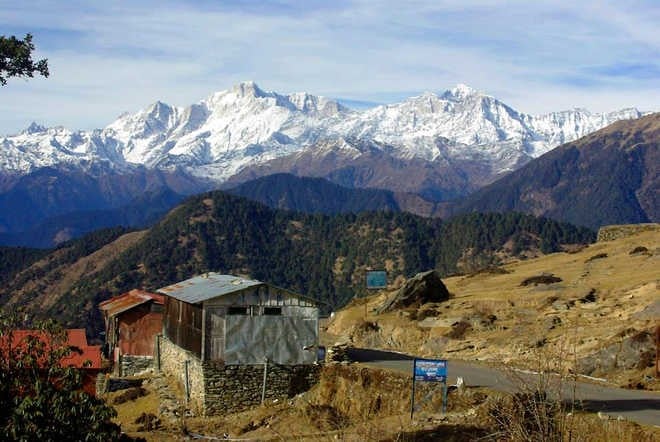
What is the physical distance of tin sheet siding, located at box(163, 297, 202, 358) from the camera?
1603 inches

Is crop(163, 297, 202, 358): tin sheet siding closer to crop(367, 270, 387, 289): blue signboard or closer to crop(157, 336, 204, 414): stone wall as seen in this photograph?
crop(157, 336, 204, 414): stone wall

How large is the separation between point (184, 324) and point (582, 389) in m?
21.3

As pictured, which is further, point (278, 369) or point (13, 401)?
point (278, 369)

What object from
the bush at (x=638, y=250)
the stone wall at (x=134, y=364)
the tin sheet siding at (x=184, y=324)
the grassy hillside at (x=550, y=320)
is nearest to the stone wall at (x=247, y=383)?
the tin sheet siding at (x=184, y=324)

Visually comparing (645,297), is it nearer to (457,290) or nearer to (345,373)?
(345,373)

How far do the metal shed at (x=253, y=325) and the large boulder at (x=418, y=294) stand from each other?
72.6 feet

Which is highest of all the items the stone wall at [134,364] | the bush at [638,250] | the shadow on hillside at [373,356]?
the bush at [638,250]

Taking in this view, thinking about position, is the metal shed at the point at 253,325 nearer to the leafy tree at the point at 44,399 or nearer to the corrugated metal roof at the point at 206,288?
the corrugated metal roof at the point at 206,288

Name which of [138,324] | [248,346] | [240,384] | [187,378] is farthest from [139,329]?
[240,384]

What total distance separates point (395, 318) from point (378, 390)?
2342cm

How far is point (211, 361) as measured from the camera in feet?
128

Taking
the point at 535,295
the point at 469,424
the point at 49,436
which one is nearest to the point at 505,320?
the point at 535,295

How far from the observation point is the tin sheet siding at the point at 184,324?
4072 cm

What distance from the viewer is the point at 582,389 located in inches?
1260
